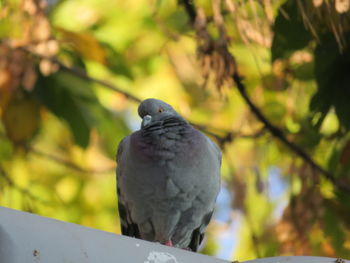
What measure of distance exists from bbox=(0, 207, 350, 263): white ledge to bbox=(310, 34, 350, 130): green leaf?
1.90 m

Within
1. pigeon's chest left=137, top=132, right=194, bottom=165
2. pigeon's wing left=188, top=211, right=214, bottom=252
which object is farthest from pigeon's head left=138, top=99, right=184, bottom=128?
pigeon's wing left=188, top=211, right=214, bottom=252

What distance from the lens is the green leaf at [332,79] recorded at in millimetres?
4363

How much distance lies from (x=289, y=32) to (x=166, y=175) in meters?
0.97

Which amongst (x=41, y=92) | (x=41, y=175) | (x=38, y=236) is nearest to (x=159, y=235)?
(x=41, y=92)

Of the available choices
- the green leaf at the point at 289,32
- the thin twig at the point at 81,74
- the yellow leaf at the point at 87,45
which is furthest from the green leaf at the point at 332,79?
the yellow leaf at the point at 87,45

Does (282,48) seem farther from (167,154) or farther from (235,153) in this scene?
(235,153)

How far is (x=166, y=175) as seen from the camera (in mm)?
4086

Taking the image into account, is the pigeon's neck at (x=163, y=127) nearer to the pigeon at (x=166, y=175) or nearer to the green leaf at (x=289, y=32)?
the pigeon at (x=166, y=175)

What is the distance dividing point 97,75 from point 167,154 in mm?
3717

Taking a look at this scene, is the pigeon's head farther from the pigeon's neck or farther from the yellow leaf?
the yellow leaf

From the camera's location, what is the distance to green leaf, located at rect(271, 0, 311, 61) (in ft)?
14.0

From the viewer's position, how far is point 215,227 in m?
7.80

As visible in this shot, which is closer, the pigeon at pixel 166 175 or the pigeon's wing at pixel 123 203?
the pigeon at pixel 166 175

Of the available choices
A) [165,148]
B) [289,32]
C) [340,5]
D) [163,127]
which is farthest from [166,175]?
[340,5]
